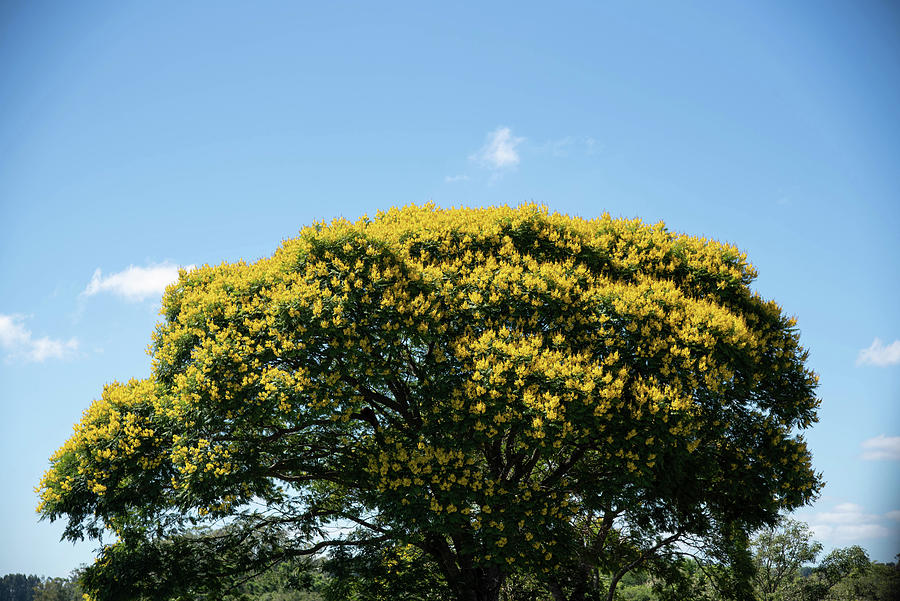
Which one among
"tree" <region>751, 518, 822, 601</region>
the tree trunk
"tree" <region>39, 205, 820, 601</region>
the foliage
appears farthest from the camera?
the foliage

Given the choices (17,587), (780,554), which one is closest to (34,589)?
(17,587)

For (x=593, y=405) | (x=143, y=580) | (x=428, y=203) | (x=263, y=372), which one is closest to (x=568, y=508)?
(x=593, y=405)

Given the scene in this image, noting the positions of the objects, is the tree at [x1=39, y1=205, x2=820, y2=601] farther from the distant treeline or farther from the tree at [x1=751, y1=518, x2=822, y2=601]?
the distant treeline

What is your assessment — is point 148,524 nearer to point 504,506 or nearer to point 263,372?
point 263,372

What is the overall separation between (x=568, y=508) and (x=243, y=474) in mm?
7335

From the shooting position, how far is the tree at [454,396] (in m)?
14.0

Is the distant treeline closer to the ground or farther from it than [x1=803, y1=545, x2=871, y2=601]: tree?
farther from it

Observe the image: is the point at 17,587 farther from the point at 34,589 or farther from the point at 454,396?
the point at 454,396

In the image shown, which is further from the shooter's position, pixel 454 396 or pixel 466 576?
pixel 466 576

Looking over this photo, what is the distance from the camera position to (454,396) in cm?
1411

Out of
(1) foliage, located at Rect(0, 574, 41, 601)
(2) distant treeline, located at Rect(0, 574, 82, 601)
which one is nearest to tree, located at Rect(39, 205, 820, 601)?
(2) distant treeline, located at Rect(0, 574, 82, 601)

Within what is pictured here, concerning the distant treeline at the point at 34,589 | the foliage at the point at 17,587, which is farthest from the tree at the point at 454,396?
the foliage at the point at 17,587

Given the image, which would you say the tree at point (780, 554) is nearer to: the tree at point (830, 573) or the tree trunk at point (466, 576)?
the tree at point (830, 573)

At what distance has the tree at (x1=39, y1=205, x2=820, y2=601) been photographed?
1402 cm
